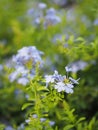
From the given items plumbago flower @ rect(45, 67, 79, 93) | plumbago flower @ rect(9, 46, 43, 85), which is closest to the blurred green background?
plumbago flower @ rect(9, 46, 43, 85)

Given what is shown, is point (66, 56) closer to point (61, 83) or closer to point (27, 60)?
point (27, 60)

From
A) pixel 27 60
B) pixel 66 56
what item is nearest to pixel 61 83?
pixel 27 60

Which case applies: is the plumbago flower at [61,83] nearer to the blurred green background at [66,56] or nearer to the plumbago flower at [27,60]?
the plumbago flower at [27,60]

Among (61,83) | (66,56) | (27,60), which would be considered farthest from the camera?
(66,56)

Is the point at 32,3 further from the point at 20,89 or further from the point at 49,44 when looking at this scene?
the point at 20,89

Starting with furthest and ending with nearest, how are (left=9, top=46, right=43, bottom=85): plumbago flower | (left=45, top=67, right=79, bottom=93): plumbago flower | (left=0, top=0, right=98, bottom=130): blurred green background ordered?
(left=0, top=0, right=98, bottom=130): blurred green background
(left=9, top=46, right=43, bottom=85): plumbago flower
(left=45, top=67, right=79, bottom=93): plumbago flower

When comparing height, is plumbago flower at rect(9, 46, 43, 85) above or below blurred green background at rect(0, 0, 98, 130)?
below

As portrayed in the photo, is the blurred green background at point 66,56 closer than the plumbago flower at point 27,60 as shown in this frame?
No

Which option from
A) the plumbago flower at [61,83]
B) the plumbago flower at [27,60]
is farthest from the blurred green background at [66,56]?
the plumbago flower at [61,83]

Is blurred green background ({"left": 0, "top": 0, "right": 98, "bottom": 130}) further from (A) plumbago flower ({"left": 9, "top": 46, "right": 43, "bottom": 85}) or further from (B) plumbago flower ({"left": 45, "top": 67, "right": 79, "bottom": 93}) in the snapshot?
(B) plumbago flower ({"left": 45, "top": 67, "right": 79, "bottom": 93})

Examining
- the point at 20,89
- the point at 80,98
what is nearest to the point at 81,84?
the point at 80,98

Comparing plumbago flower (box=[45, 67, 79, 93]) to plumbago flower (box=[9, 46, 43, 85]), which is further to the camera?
plumbago flower (box=[9, 46, 43, 85])
